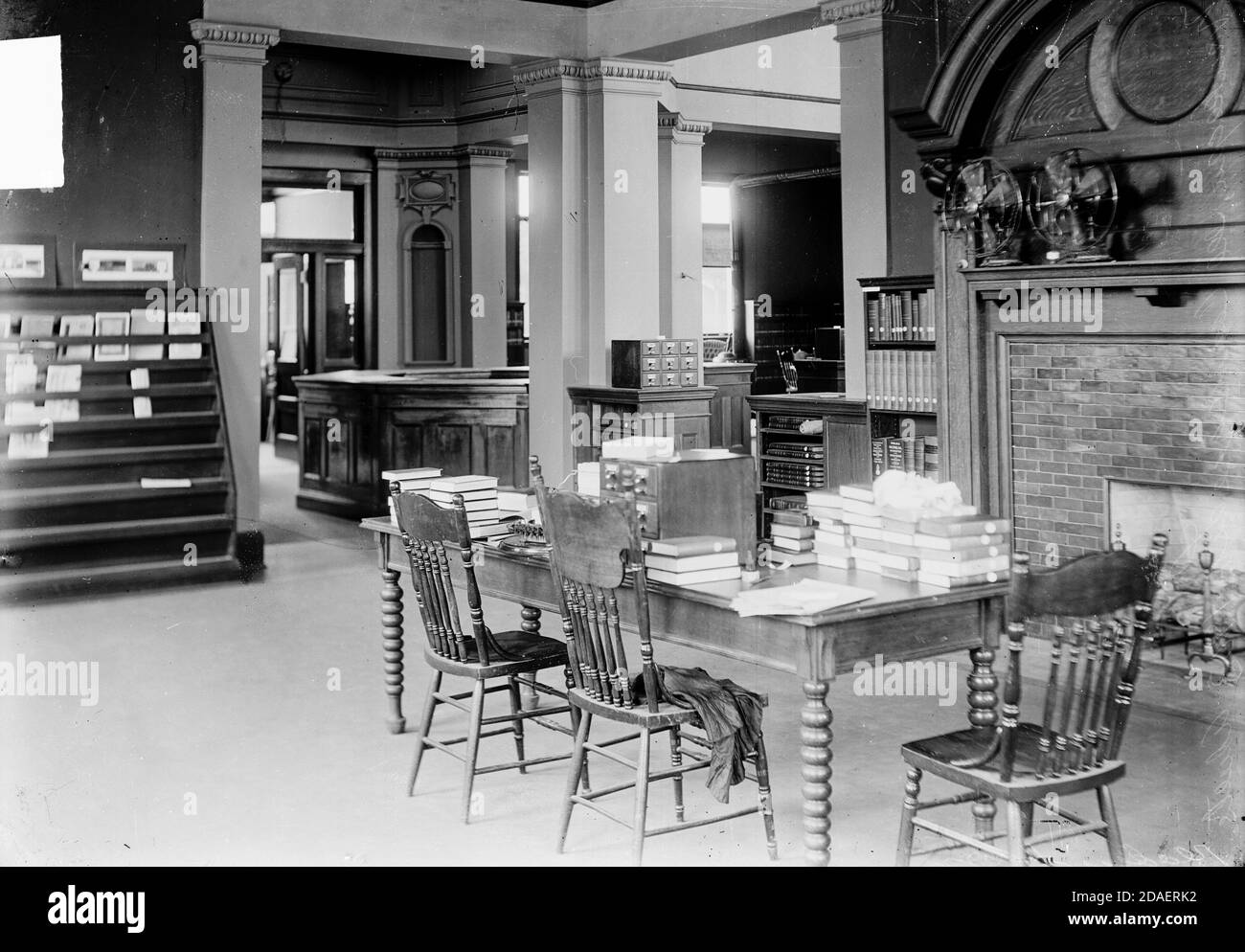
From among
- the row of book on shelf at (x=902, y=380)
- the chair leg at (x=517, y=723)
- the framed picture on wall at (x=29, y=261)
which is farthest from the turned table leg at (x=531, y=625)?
the framed picture on wall at (x=29, y=261)

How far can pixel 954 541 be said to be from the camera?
3662 millimetres

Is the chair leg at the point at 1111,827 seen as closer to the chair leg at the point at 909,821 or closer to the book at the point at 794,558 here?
the chair leg at the point at 909,821

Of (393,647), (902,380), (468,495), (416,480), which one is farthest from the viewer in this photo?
(902,380)

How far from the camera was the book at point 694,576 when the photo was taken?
378cm

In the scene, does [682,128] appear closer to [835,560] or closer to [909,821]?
[835,560]

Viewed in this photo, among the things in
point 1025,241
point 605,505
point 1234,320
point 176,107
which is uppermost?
point 176,107

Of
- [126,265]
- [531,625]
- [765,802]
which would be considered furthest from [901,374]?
[126,265]

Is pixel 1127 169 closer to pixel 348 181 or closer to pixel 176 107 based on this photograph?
pixel 176 107

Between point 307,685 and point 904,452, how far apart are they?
334cm

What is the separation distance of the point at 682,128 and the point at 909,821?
9.73 metres

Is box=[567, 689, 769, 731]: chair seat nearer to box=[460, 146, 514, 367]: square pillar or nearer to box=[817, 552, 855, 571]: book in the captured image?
box=[817, 552, 855, 571]: book

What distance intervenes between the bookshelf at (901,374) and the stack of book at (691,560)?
330 centimetres
